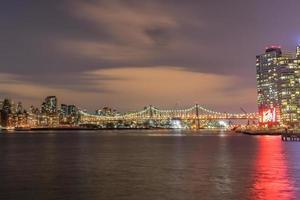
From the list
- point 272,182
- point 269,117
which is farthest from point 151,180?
point 269,117

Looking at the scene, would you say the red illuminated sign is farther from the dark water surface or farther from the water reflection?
the water reflection

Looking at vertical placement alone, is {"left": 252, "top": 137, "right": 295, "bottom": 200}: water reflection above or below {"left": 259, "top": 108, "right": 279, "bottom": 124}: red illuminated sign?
below

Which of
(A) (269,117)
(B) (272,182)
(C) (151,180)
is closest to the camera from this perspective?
(B) (272,182)

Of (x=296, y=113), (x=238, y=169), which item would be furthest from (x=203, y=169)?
(x=296, y=113)

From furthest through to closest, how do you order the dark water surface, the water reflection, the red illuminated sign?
the red illuminated sign < the dark water surface < the water reflection

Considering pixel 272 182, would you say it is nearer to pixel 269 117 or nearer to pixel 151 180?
pixel 151 180

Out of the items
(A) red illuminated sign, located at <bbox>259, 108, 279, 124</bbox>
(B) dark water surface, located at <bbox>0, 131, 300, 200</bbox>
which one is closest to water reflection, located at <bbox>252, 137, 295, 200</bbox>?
(B) dark water surface, located at <bbox>0, 131, 300, 200</bbox>

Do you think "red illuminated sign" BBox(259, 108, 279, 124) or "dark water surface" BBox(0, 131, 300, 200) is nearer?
"dark water surface" BBox(0, 131, 300, 200)

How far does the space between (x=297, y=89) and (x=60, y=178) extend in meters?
168

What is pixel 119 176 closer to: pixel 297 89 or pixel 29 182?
pixel 29 182

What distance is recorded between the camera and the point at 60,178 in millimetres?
41750

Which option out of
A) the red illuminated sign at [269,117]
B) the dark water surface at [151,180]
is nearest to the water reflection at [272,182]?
the dark water surface at [151,180]

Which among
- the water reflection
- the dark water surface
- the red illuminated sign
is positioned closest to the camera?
the water reflection

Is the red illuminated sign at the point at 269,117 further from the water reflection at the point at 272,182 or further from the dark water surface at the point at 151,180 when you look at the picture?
the water reflection at the point at 272,182
